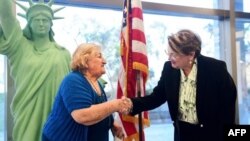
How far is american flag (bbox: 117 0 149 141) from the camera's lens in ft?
7.42

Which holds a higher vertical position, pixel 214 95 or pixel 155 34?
pixel 155 34

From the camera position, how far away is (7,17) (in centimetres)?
201

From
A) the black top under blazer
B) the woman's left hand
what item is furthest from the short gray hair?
the woman's left hand

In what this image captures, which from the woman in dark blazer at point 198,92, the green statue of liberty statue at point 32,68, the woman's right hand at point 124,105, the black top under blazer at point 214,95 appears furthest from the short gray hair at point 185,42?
the green statue of liberty statue at point 32,68

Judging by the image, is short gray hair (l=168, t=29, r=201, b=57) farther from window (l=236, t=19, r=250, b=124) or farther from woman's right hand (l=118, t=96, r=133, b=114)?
window (l=236, t=19, r=250, b=124)

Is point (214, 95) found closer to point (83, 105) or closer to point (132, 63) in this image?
point (132, 63)

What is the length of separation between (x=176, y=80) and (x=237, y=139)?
22.4 inches

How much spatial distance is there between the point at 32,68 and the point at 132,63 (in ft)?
2.09

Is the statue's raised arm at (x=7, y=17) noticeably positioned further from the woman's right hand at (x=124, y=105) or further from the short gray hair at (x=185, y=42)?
the short gray hair at (x=185, y=42)

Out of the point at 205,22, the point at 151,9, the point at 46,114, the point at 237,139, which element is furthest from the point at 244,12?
the point at 46,114

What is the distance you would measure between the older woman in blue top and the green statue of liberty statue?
265mm

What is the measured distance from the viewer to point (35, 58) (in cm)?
210

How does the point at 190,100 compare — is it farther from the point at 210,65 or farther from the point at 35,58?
the point at 35,58

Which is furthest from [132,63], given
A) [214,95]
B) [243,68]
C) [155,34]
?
[243,68]
